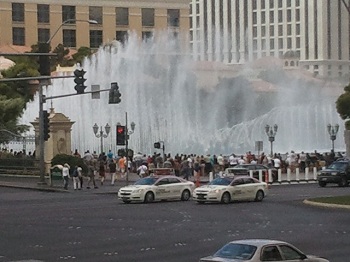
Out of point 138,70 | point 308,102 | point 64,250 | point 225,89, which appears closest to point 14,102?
point 138,70

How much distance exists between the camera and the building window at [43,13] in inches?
4569

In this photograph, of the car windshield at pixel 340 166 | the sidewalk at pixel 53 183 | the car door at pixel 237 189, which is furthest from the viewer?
the car windshield at pixel 340 166

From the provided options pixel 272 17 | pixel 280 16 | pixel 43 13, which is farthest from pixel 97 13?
pixel 280 16

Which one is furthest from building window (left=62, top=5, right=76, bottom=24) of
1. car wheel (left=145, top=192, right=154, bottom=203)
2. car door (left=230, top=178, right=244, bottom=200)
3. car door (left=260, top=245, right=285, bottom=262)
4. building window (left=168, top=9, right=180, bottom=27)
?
car door (left=260, top=245, right=285, bottom=262)

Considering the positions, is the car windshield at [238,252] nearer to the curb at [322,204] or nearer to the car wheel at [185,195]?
the curb at [322,204]

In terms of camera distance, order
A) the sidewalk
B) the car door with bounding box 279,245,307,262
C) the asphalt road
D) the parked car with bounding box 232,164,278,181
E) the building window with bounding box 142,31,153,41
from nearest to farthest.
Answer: the car door with bounding box 279,245,307,262, the asphalt road, the sidewalk, the parked car with bounding box 232,164,278,181, the building window with bounding box 142,31,153,41

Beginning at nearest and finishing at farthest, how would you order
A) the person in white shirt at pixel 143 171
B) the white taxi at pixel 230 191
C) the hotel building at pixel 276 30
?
1. the white taxi at pixel 230 191
2. the person in white shirt at pixel 143 171
3. the hotel building at pixel 276 30

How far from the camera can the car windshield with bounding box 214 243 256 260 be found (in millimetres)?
18328

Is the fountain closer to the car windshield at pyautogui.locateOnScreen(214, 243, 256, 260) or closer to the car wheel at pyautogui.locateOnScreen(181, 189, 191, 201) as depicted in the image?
the car wheel at pyautogui.locateOnScreen(181, 189, 191, 201)

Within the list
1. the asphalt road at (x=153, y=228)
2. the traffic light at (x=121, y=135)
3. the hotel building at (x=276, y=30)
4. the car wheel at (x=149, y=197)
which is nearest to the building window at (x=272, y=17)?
the hotel building at (x=276, y=30)

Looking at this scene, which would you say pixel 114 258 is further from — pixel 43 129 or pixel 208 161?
pixel 208 161

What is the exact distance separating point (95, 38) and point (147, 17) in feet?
21.2

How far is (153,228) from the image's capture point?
30.3m

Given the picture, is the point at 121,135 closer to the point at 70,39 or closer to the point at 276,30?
the point at 70,39
